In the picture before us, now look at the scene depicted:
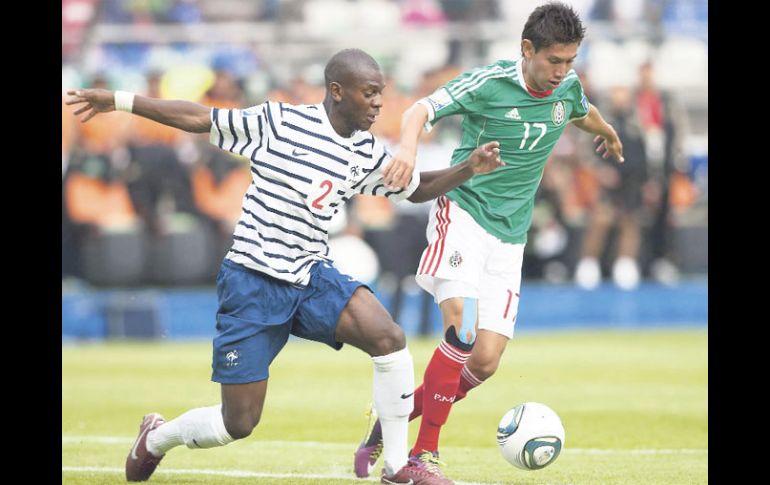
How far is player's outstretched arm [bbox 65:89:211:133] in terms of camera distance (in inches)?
281

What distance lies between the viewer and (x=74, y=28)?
20.5 metres

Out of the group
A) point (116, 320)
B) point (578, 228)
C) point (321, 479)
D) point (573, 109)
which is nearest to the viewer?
point (321, 479)

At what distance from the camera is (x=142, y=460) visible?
781cm

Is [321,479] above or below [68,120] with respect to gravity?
below

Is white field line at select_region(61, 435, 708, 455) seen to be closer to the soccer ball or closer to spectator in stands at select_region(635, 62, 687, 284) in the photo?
the soccer ball

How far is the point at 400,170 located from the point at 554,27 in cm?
142

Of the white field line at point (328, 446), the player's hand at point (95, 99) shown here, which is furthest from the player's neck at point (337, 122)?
the white field line at point (328, 446)

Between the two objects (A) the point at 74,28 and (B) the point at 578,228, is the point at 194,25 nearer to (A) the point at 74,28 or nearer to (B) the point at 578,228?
(A) the point at 74,28

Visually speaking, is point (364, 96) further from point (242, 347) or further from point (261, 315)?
point (242, 347)

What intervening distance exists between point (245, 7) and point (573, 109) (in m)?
14.1

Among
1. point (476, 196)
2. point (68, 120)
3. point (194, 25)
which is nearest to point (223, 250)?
point (68, 120)

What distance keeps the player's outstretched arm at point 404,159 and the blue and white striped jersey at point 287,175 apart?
0.17 meters

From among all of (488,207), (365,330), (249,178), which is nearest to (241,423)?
(365,330)

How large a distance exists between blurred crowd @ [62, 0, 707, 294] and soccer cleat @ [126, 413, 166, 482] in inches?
394
